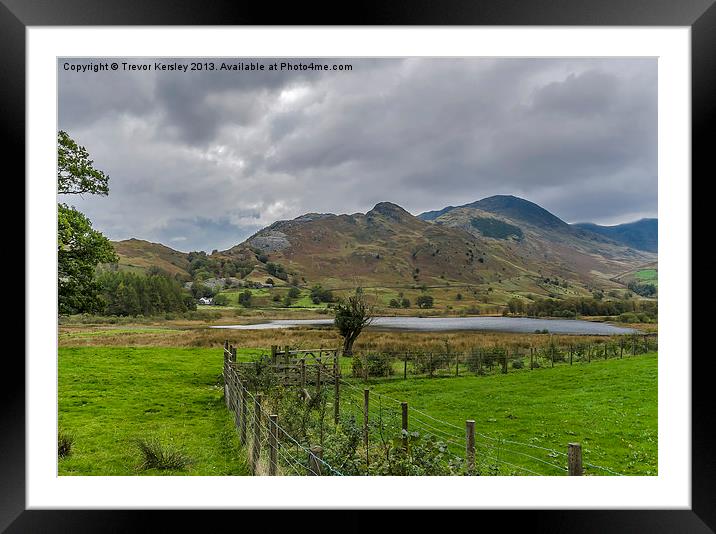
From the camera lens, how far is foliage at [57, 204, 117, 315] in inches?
183

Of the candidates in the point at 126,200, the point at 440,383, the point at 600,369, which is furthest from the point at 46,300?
the point at 600,369

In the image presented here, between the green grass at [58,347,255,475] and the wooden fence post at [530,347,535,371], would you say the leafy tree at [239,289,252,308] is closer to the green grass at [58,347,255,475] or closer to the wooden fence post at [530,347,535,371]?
the green grass at [58,347,255,475]

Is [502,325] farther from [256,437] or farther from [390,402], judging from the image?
[256,437]

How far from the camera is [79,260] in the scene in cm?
470

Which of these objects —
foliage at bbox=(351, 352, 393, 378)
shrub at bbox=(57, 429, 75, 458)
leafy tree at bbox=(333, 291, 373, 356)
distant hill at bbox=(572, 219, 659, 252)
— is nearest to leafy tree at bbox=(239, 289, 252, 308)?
leafy tree at bbox=(333, 291, 373, 356)

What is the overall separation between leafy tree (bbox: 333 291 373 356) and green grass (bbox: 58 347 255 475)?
218cm

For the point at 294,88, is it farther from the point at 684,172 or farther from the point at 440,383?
the point at 440,383

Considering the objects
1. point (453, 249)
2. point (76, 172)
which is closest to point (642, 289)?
point (453, 249)

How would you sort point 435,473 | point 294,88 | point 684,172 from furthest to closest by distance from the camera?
point 294,88 < point 435,473 < point 684,172

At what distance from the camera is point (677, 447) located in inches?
71.4

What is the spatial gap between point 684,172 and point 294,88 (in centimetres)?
482

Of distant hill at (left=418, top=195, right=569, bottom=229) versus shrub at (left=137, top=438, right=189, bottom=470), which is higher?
distant hill at (left=418, top=195, right=569, bottom=229)
